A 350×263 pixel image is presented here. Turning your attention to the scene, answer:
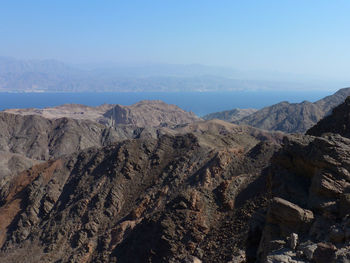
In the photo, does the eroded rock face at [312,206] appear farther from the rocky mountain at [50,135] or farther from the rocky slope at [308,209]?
the rocky mountain at [50,135]

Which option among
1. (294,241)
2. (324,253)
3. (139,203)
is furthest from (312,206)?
(139,203)

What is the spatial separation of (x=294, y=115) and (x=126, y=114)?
61867mm

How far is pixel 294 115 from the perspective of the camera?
120750 mm

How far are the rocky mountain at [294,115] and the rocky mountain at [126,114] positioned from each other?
30224mm

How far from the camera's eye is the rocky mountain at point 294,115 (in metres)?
115

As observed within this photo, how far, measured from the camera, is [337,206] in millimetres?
11758

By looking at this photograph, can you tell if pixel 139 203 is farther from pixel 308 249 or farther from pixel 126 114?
pixel 126 114

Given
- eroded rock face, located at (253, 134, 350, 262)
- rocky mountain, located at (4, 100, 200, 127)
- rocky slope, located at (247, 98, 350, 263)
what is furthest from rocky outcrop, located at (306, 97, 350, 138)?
rocky mountain, located at (4, 100, 200, 127)

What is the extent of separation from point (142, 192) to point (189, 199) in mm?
12737

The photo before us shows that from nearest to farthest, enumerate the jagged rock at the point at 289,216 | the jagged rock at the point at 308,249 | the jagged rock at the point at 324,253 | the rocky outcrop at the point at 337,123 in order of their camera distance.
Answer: the jagged rock at the point at 324,253 < the jagged rock at the point at 308,249 < the jagged rock at the point at 289,216 < the rocky outcrop at the point at 337,123

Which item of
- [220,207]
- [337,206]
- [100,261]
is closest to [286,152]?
[337,206]

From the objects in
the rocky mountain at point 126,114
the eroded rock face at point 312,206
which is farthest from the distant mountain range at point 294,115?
the eroded rock face at point 312,206

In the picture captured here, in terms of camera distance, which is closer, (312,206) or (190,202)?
(312,206)

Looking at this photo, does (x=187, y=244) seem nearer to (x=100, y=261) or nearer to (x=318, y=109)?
(x=100, y=261)
